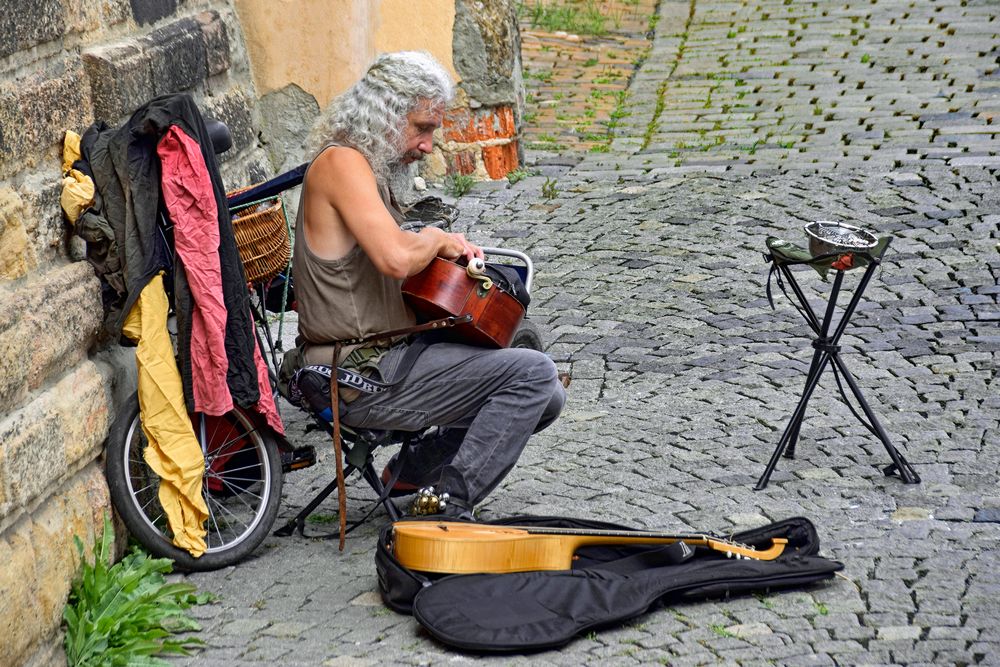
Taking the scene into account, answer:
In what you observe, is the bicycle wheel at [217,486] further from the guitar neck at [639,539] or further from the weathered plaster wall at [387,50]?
the weathered plaster wall at [387,50]

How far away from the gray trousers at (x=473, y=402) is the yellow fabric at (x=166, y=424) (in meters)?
0.50

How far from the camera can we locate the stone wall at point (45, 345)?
133 inches

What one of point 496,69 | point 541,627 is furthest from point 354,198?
point 496,69

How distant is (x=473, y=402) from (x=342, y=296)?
53 centimetres

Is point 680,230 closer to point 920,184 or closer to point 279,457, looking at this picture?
point 920,184

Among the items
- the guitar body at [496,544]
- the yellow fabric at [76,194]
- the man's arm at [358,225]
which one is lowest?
the guitar body at [496,544]

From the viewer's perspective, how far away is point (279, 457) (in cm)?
425

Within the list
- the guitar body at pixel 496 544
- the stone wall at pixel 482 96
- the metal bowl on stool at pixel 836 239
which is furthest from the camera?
the stone wall at pixel 482 96

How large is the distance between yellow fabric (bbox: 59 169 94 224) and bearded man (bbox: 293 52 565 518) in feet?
2.18

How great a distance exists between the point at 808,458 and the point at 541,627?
1822mm

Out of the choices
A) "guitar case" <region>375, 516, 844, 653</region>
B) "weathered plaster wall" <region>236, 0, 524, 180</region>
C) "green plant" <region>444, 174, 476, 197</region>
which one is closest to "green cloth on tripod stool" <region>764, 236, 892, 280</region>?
"guitar case" <region>375, 516, 844, 653</region>

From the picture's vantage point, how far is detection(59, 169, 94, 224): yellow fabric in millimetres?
3826

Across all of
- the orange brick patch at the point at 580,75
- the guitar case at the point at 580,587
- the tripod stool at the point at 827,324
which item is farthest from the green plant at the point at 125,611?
the orange brick patch at the point at 580,75

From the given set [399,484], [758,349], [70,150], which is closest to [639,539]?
[399,484]
